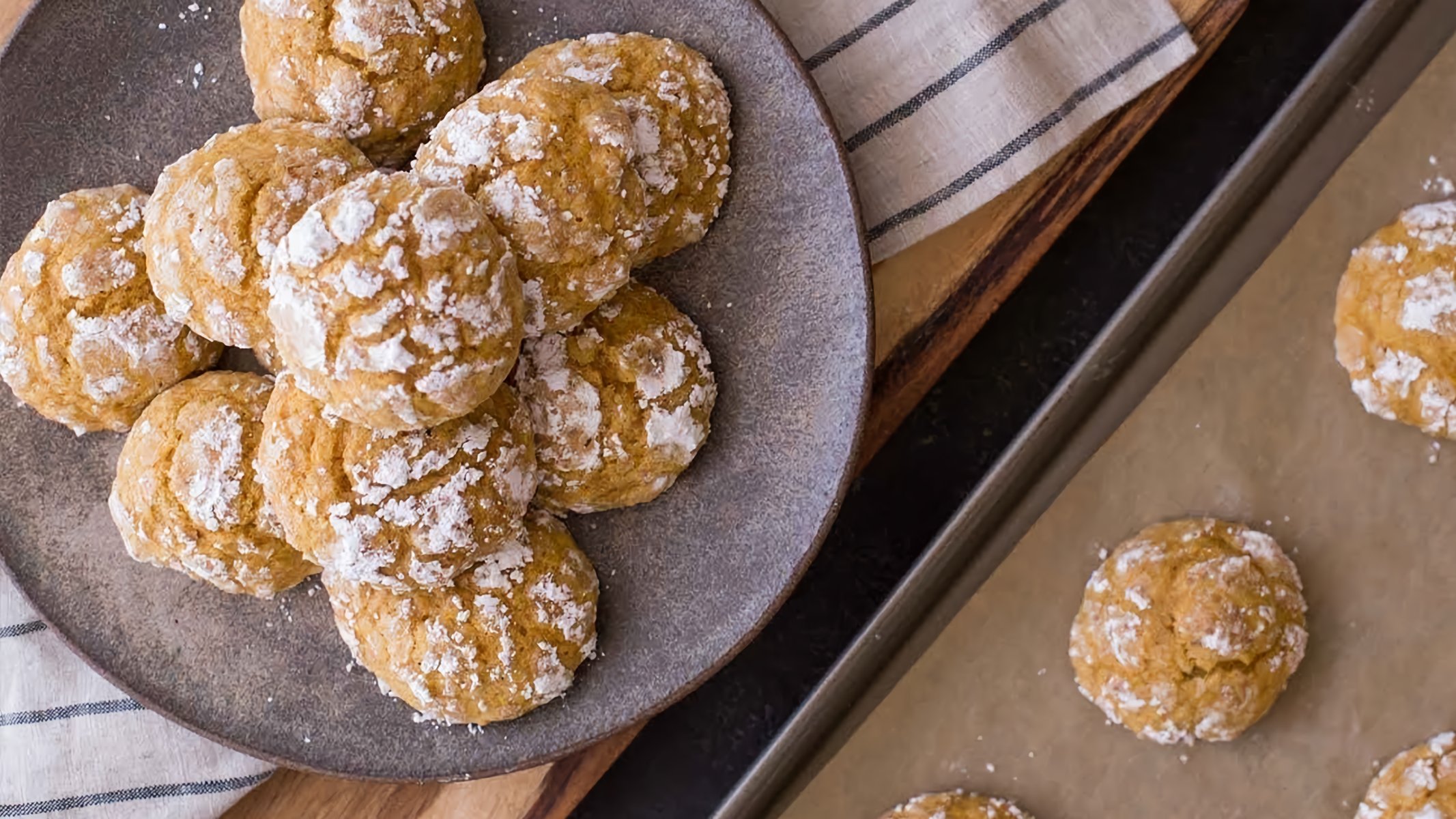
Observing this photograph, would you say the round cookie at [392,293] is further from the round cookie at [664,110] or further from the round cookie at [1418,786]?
the round cookie at [1418,786]

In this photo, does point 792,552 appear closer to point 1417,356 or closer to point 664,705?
point 664,705

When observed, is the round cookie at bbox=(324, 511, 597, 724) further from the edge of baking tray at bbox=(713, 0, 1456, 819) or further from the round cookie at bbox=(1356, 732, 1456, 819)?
the round cookie at bbox=(1356, 732, 1456, 819)

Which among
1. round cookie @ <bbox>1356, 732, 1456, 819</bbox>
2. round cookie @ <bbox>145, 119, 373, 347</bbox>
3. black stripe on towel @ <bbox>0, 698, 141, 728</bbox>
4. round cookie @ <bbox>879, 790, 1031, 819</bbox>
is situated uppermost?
round cookie @ <bbox>145, 119, 373, 347</bbox>

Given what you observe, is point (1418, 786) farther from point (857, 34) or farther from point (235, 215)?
point (235, 215)

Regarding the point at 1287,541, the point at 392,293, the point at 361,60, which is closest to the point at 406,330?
the point at 392,293

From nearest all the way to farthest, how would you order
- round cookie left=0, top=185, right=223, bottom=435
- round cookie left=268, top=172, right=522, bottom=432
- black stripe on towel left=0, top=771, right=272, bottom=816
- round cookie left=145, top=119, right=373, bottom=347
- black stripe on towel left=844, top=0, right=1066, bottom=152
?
1. round cookie left=268, top=172, right=522, bottom=432
2. round cookie left=145, top=119, right=373, bottom=347
3. round cookie left=0, top=185, right=223, bottom=435
4. black stripe on towel left=844, top=0, right=1066, bottom=152
5. black stripe on towel left=0, top=771, right=272, bottom=816

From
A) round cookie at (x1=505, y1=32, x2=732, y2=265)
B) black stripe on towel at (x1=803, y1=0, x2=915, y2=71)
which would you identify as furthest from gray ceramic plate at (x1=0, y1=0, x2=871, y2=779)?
black stripe on towel at (x1=803, y1=0, x2=915, y2=71)

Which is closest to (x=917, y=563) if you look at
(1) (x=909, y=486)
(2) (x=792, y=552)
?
(2) (x=792, y=552)

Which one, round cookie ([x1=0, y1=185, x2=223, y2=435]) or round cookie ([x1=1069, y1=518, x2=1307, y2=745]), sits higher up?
round cookie ([x1=0, y1=185, x2=223, y2=435])
